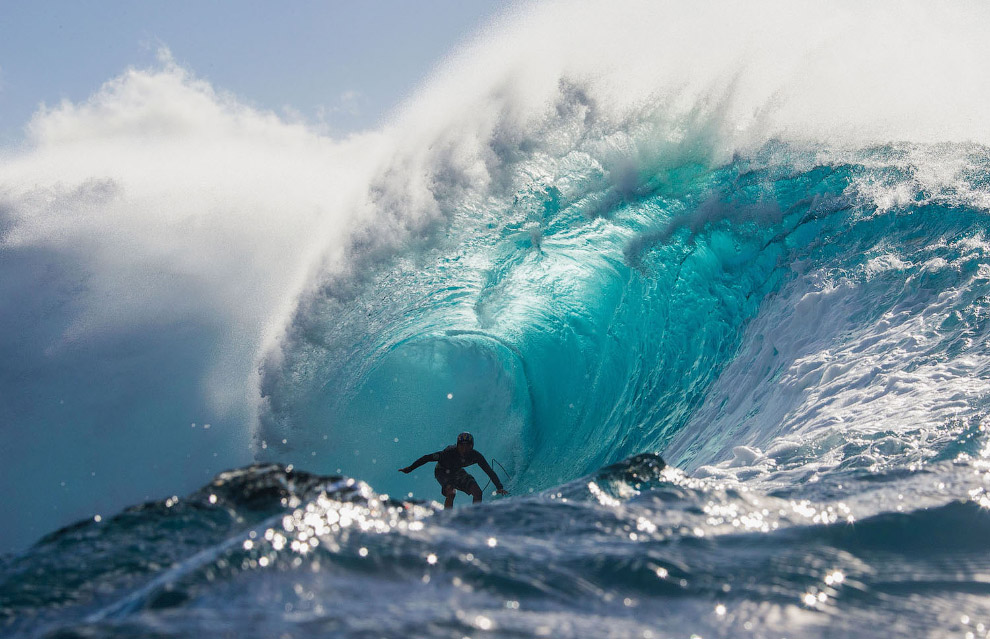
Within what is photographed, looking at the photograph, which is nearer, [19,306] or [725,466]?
[725,466]

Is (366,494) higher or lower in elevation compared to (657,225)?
lower

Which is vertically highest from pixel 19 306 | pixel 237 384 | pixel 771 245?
pixel 19 306

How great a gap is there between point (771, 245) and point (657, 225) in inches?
65.6

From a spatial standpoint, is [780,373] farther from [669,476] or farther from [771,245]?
[669,476]

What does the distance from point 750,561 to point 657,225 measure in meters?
7.57

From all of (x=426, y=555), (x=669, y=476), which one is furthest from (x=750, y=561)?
(x=426, y=555)

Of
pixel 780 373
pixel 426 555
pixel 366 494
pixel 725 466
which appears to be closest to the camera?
pixel 426 555

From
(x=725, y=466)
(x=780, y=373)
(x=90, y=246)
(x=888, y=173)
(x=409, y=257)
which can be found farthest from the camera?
(x=90, y=246)

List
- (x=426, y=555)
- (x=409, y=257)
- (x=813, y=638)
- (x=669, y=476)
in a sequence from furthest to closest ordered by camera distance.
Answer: (x=409, y=257), (x=669, y=476), (x=426, y=555), (x=813, y=638)

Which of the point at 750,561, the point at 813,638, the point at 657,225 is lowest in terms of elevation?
the point at 813,638

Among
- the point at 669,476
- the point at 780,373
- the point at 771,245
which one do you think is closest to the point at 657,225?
the point at 771,245

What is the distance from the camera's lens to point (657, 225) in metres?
9.75

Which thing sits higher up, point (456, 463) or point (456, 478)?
point (456, 463)

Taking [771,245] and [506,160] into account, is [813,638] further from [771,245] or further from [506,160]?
[506,160]
